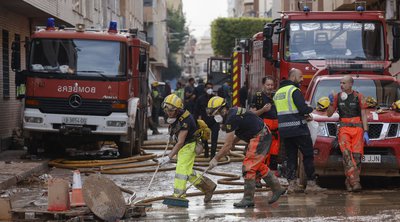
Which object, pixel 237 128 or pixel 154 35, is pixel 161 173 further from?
pixel 154 35

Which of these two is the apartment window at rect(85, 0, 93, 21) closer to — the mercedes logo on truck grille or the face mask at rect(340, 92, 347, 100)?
the mercedes logo on truck grille

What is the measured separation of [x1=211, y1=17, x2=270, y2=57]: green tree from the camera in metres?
81.2

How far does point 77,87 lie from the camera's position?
60.2ft

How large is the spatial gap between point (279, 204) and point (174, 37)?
84418 millimetres

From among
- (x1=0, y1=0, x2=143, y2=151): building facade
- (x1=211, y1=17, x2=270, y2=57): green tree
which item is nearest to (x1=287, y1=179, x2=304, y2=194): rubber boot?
(x1=0, y1=0, x2=143, y2=151): building facade

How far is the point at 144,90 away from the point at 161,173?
5592 millimetres

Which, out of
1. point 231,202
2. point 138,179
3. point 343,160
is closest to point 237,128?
point 231,202

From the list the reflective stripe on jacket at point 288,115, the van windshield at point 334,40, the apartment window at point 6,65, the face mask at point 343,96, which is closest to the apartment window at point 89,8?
the apartment window at point 6,65

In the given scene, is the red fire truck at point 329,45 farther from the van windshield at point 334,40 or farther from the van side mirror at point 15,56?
the van side mirror at point 15,56

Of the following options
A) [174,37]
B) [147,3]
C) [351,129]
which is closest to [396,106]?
[351,129]

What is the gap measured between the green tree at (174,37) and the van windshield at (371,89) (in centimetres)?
7681

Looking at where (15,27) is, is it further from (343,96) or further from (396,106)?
(396,106)

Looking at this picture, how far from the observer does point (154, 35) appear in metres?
65.9

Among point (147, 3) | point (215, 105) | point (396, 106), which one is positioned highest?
point (147, 3)
